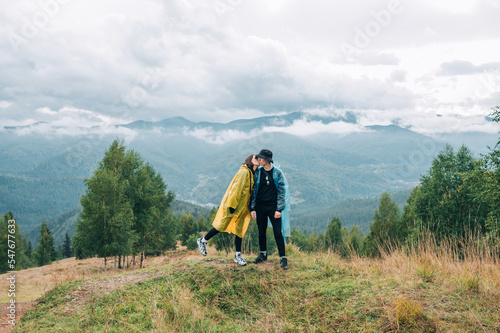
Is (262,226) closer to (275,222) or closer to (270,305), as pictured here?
(275,222)

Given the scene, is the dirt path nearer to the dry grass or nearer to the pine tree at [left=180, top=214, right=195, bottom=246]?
the dry grass

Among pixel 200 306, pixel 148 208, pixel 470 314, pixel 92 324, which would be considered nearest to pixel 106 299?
pixel 92 324

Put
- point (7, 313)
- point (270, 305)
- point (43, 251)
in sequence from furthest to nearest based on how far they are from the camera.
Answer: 1. point (43, 251)
2. point (7, 313)
3. point (270, 305)

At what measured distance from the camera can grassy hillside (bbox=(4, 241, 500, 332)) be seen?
4.25m

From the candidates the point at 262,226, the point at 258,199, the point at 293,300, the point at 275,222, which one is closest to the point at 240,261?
the point at 262,226

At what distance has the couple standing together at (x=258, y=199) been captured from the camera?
7145mm

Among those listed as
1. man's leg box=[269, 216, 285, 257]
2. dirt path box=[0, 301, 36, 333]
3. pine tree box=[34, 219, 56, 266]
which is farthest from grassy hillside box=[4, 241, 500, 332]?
pine tree box=[34, 219, 56, 266]

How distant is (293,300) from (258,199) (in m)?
2.64

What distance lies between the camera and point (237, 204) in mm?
7164

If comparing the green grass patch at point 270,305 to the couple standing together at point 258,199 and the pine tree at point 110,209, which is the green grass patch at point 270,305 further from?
the pine tree at point 110,209

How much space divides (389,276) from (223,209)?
4071mm

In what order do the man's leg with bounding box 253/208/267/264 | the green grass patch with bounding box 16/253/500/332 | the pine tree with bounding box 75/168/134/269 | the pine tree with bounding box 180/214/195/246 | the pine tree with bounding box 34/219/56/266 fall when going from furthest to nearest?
the pine tree with bounding box 180/214/195/246 < the pine tree with bounding box 34/219/56/266 < the pine tree with bounding box 75/168/134/269 < the man's leg with bounding box 253/208/267/264 < the green grass patch with bounding box 16/253/500/332

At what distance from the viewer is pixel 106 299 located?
6180 millimetres

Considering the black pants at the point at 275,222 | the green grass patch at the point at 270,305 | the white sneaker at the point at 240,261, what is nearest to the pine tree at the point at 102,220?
the green grass patch at the point at 270,305
